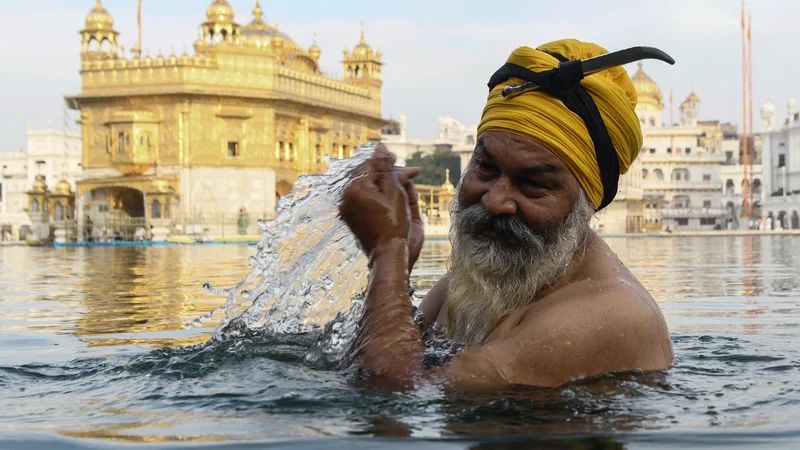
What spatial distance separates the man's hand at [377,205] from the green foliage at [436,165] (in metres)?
75.7

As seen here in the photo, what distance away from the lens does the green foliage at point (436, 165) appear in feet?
259

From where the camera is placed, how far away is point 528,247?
2.33 meters

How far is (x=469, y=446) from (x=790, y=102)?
83.0 metres

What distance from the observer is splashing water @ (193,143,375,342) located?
3064mm

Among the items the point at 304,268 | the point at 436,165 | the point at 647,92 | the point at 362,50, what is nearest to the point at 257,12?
the point at 362,50

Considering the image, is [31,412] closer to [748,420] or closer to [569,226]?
[569,226]

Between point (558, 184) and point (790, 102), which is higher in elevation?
point (790, 102)

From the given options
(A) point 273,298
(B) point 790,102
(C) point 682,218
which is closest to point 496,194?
(A) point 273,298

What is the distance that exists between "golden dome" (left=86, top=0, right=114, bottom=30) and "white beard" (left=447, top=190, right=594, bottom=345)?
42.1 meters

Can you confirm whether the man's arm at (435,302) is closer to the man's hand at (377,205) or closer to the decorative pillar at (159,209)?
the man's hand at (377,205)

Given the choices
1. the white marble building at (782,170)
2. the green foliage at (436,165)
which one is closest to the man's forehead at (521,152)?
the white marble building at (782,170)

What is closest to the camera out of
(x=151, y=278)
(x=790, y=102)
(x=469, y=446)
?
(x=469, y=446)

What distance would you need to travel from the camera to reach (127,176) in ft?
131

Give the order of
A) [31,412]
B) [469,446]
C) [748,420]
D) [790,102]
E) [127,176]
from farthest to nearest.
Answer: [790,102], [127,176], [31,412], [748,420], [469,446]
